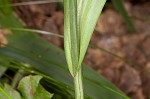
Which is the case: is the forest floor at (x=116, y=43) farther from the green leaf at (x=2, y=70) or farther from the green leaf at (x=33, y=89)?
the green leaf at (x=33, y=89)

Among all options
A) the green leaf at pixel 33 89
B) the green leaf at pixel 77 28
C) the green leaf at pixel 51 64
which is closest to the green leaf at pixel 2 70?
the green leaf at pixel 51 64

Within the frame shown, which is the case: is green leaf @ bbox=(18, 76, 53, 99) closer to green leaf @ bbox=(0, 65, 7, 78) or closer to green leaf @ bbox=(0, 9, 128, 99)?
green leaf @ bbox=(0, 9, 128, 99)

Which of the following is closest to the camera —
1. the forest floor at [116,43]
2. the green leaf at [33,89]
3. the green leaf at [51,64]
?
the green leaf at [33,89]

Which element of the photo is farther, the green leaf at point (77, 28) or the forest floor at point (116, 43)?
the forest floor at point (116, 43)

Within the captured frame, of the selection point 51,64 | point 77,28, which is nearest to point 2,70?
point 51,64

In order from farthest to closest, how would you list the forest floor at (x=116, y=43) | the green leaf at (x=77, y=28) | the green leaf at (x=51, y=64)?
the forest floor at (x=116, y=43), the green leaf at (x=51, y=64), the green leaf at (x=77, y=28)

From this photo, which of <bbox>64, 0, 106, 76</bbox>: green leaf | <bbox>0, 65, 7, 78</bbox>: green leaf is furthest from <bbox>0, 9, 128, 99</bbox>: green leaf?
<bbox>64, 0, 106, 76</bbox>: green leaf

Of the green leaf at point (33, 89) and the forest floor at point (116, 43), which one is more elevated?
the green leaf at point (33, 89)

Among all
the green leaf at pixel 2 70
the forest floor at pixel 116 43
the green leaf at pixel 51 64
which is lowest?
the forest floor at pixel 116 43
